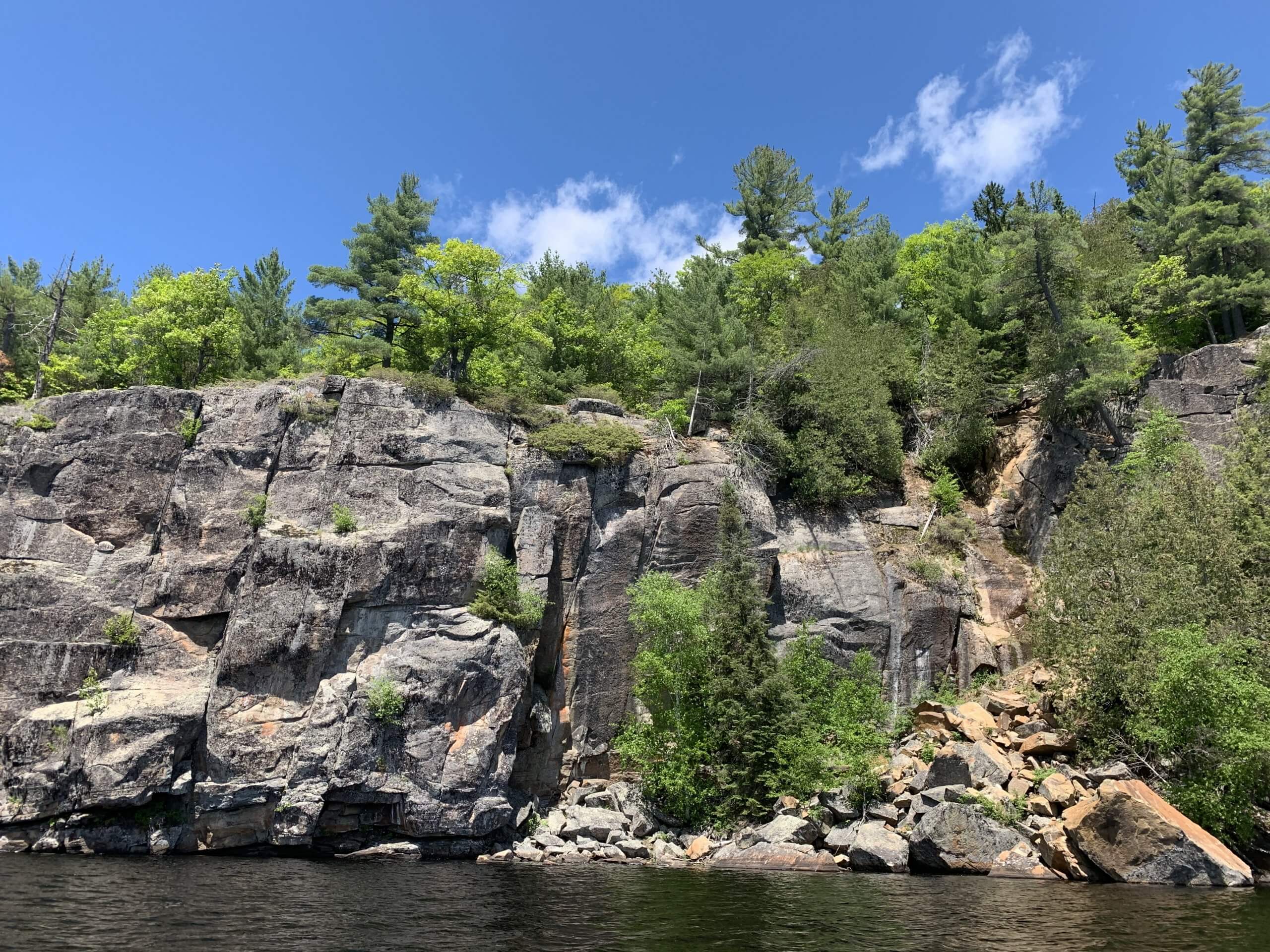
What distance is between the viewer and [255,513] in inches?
1175

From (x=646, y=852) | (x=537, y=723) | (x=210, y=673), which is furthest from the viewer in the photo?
(x=537, y=723)

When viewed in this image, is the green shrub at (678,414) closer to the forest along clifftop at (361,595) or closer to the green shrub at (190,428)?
the forest along clifftop at (361,595)

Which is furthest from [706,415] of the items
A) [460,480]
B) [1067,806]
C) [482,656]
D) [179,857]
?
[179,857]

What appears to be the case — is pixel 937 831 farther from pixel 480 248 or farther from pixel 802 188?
pixel 802 188

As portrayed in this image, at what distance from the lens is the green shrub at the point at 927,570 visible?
32594 millimetres

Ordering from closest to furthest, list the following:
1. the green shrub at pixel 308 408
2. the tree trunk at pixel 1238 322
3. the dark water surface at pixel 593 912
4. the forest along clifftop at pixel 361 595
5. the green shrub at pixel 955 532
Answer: the dark water surface at pixel 593 912
the forest along clifftop at pixel 361 595
the green shrub at pixel 308 408
the green shrub at pixel 955 532
the tree trunk at pixel 1238 322

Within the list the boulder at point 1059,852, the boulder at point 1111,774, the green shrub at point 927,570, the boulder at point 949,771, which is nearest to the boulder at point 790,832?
the boulder at point 949,771

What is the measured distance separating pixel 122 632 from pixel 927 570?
32.2 meters

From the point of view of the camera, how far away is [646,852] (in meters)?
25.6

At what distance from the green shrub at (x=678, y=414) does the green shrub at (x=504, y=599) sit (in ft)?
38.3

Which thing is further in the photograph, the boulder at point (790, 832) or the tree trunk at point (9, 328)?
the tree trunk at point (9, 328)

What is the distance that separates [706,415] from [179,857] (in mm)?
28132

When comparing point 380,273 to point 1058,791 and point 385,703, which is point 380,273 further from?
point 1058,791

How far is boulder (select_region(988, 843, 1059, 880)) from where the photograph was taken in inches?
804
